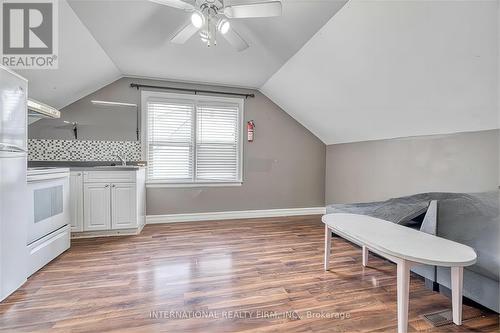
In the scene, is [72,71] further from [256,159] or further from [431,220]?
[431,220]

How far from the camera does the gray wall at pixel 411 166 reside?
2.37 metres

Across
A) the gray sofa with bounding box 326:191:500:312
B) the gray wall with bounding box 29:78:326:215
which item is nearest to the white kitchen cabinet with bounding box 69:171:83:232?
the gray wall with bounding box 29:78:326:215

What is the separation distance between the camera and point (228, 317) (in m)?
1.59

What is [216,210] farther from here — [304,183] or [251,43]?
[251,43]

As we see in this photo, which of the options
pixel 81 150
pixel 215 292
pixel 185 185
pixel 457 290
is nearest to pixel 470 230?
pixel 457 290

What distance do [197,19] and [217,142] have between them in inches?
98.8

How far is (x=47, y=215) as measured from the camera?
2.40 m

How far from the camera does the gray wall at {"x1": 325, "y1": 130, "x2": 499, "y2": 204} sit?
2.37 metres

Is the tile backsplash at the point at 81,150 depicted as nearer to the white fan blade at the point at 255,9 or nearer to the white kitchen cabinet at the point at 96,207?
the white kitchen cabinet at the point at 96,207

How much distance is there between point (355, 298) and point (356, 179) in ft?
8.43

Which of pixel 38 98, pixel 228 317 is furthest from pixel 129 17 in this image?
pixel 228 317

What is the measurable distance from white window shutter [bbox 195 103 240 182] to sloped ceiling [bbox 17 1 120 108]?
1.52m

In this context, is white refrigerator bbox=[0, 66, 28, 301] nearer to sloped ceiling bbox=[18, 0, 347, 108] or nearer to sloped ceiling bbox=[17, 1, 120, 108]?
sloped ceiling bbox=[17, 1, 120, 108]

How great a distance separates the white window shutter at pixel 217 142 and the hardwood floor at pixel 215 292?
5.18 ft
